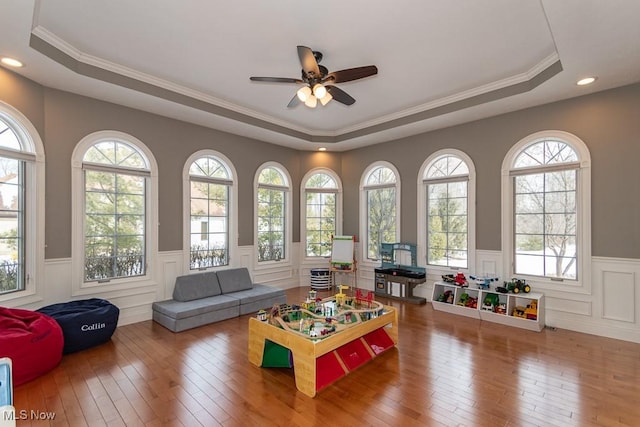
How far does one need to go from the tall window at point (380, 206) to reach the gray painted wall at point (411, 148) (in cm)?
24

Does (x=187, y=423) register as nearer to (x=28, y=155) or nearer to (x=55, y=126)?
(x=28, y=155)

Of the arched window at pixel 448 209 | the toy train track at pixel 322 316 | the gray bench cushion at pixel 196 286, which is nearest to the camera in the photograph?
the toy train track at pixel 322 316

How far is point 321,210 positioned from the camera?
712cm

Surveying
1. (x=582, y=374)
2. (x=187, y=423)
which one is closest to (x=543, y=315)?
(x=582, y=374)

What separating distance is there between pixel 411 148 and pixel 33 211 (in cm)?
580

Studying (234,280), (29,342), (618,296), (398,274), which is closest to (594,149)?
(618,296)

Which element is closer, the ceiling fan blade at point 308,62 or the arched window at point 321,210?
the ceiling fan blade at point 308,62

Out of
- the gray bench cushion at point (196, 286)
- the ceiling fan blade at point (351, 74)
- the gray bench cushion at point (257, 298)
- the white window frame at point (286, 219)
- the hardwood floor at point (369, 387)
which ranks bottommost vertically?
the hardwood floor at point (369, 387)

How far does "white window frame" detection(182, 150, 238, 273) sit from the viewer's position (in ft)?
16.7

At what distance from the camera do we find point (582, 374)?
302cm

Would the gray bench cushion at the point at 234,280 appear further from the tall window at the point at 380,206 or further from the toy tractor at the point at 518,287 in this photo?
the toy tractor at the point at 518,287

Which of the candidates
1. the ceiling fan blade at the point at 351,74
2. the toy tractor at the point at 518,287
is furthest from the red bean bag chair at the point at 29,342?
the toy tractor at the point at 518,287

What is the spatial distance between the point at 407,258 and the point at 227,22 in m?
4.74

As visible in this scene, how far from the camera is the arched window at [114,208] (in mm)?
4173
